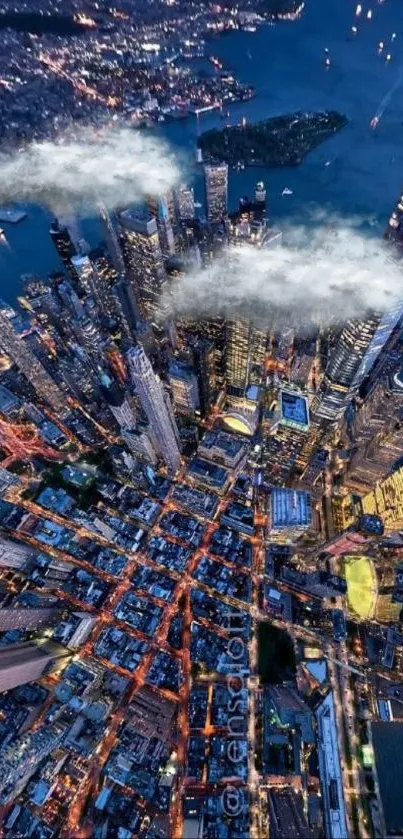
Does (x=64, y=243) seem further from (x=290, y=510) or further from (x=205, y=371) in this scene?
(x=290, y=510)

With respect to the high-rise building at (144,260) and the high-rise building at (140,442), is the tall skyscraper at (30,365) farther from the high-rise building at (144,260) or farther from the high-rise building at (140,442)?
the high-rise building at (144,260)

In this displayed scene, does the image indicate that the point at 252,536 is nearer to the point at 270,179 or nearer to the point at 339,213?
the point at 339,213

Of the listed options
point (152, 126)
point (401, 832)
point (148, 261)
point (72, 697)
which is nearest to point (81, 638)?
point (72, 697)

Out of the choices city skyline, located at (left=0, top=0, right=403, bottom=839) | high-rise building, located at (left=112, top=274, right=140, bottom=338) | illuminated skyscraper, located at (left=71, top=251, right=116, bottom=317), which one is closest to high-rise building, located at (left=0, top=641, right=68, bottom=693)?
city skyline, located at (left=0, top=0, right=403, bottom=839)

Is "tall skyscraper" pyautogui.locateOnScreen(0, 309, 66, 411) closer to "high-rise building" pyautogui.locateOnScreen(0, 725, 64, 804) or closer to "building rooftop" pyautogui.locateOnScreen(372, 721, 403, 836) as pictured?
"high-rise building" pyautogui.locateOnScreen(0, 725, 64, 804)

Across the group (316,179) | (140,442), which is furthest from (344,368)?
(316,179)

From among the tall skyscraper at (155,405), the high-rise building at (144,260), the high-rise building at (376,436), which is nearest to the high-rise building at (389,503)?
the high-rise building at (376,436)
